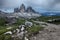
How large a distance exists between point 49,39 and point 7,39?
21.5 m

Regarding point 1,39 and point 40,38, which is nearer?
point 1,39

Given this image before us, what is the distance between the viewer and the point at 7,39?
199 feet

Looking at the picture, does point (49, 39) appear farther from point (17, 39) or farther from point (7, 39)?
point (7, 39)

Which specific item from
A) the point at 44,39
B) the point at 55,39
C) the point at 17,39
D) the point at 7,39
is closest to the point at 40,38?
the point at 44,39

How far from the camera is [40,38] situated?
6512cm

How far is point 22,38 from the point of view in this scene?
204ft

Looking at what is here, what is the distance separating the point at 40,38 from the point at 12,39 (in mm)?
15209

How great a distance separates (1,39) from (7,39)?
306 centimetres

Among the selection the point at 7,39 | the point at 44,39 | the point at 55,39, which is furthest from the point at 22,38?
the point at 55,39

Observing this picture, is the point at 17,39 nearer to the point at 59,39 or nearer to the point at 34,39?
the point at 34,39

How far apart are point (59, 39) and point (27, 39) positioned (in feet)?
53.9

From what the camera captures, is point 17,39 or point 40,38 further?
point 40,38

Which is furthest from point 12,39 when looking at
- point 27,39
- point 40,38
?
point 40,38

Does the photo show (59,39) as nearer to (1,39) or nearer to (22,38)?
(22,38)
